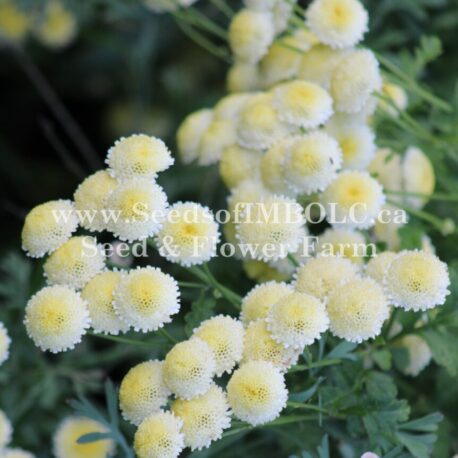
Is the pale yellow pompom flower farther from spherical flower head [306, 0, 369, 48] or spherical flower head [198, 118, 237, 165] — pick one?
spherical flower head [306, 0, 369, 48]

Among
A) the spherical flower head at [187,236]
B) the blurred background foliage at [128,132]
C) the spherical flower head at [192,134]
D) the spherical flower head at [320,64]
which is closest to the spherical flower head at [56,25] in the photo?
the blurred background foliage at [128,132]

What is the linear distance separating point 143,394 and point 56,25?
1.08 m

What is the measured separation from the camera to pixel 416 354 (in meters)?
1.23

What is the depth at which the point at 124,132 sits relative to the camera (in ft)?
7.25

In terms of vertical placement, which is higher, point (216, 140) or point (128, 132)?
point (216, 140)

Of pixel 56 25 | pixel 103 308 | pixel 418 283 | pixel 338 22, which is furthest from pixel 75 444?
pixel 56 25

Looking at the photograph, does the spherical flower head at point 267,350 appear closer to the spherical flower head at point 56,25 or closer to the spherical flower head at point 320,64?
the spherical flower head at point 320,64

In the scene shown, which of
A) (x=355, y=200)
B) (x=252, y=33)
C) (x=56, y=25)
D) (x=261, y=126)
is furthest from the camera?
(x=56, y=25)

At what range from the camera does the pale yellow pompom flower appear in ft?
3.27

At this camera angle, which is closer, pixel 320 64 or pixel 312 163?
pixel 312 163

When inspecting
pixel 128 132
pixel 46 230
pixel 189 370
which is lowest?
pixel 128 132

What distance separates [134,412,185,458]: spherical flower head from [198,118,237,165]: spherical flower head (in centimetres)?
49

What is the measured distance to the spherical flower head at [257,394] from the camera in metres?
0.98

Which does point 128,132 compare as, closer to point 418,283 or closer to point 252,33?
A: point 252,33
